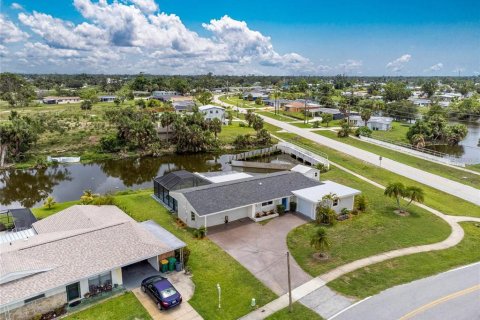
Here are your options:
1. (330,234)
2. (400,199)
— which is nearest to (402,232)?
(330,234)

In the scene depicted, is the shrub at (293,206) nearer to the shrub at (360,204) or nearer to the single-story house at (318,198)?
the single-story house at (318,198)

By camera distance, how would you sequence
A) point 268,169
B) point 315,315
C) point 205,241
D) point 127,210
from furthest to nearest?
point 268,169, point 127,210, point 205,241, point 315,315

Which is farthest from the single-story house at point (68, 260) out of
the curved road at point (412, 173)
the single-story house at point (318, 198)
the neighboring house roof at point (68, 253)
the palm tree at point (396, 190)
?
the curved road at point (412, 173)

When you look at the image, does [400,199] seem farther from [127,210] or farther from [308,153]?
[127,210]

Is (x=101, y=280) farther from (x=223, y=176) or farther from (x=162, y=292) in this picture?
(x=223, y=176)

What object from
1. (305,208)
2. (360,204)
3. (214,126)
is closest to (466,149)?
(360,204)
